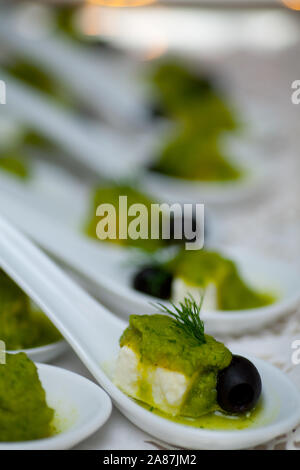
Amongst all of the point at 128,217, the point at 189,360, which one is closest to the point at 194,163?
the point at 128,217

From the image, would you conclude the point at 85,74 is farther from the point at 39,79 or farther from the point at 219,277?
the point at 219,277

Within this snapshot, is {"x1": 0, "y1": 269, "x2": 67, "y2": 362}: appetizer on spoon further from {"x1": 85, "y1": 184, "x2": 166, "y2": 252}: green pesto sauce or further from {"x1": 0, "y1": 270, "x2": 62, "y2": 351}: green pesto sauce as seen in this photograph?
{"x1": 85, "y1": 184, "x2": 166, "y2": 252}: green pesto sauce

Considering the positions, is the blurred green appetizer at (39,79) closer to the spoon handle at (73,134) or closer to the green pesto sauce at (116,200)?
the spoon handle at (73,134)

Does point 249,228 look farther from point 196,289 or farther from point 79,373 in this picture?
point 79,373

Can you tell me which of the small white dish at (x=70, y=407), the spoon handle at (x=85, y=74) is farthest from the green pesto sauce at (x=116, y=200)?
the spoon handle at (x=85, y=74)

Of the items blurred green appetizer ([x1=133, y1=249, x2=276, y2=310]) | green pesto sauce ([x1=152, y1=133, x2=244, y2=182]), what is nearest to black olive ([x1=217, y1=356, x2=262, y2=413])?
blurred green appetizer ([x1=133, y1=249, x2=276, y2=310])
